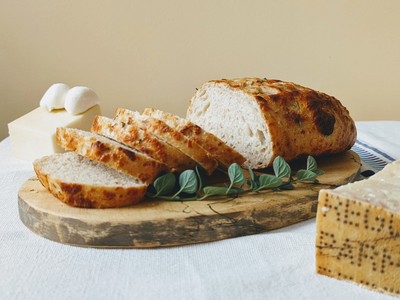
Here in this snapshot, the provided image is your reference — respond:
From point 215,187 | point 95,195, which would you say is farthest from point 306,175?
point 95,195

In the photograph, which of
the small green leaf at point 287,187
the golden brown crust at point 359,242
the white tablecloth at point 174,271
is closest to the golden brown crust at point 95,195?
the white tablecloth at point 174,271

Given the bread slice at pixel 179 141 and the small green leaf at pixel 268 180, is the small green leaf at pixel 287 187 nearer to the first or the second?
the small green leaf at pixel 268 180

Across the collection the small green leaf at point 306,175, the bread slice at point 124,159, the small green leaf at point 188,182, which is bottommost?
the small green leaf at point 306,175

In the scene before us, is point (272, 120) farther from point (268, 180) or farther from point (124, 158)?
point (124, 158)

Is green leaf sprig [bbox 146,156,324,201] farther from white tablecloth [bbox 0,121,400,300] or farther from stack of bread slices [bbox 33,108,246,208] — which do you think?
white tablecloth [bbox 0,121,400,300]

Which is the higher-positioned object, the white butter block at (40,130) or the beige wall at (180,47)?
the beige wall at (180,47)

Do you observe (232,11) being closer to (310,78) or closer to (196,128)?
(310,78)
